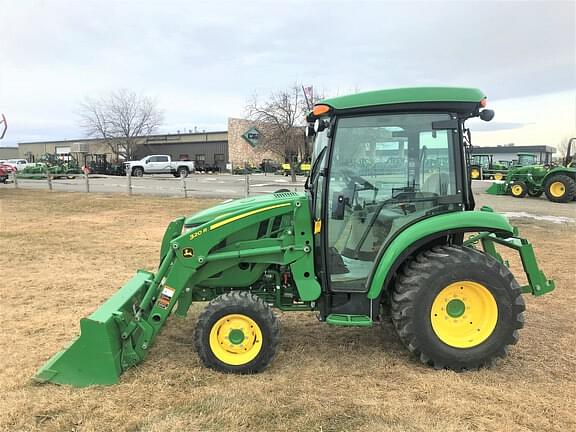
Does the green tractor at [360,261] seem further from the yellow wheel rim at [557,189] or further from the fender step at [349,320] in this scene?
the yellow wheel rim at [557,189]

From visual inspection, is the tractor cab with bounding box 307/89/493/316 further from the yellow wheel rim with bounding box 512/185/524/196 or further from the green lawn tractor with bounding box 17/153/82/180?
the green lawn tractor with bounding box 17/153/82/180

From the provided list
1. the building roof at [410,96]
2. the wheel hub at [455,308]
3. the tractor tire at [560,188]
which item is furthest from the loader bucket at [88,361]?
the tractor tire at [560,188]

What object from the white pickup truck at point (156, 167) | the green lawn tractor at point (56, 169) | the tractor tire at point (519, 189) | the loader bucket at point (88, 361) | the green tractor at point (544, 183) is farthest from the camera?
the white pickup truck at point (156, 167)

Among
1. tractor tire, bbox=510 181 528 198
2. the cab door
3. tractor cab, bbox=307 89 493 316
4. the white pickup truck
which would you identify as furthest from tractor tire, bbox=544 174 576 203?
the white pickup truck

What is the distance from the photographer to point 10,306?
498 cm

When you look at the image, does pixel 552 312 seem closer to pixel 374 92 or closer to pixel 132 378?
pixel 374 92

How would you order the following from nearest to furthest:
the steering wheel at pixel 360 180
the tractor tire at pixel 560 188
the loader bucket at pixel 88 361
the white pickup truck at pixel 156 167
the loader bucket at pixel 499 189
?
1. the loader bucket at pixel 88 361
2. the steering wheel at pixel 360 180
3. the tractor tire at pixel 560 188
4. the loader bucket at pixel 499 189
5. the white pickup truck at pixel 156 167

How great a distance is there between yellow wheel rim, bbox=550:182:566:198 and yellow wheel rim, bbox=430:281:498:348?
16053mm

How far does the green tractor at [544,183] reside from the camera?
1691 cm

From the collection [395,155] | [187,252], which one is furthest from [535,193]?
[187,252]

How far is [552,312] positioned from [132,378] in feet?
13.7

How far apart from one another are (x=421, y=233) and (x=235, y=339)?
1.58 meters

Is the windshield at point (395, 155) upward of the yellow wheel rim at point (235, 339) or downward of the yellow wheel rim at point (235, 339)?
upward

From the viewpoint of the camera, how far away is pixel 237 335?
3436 mm
